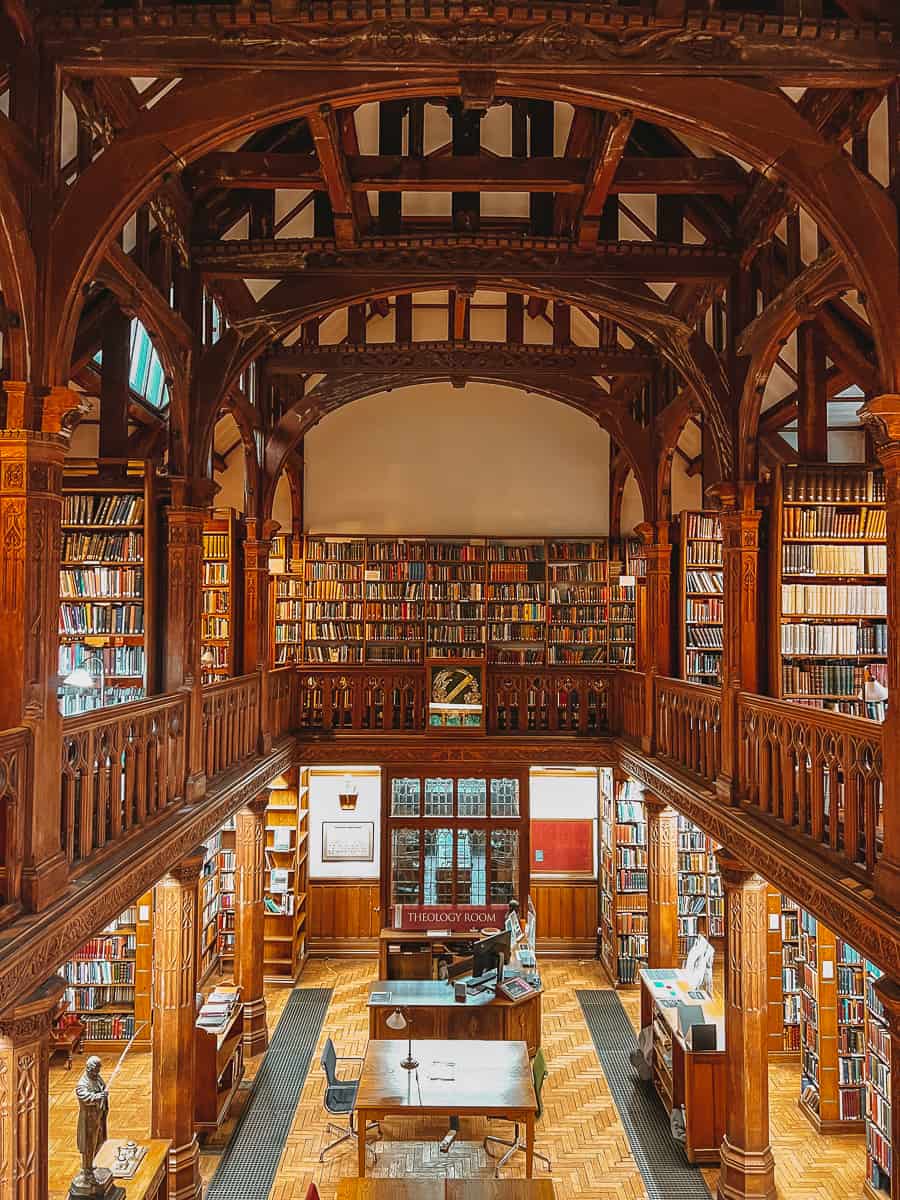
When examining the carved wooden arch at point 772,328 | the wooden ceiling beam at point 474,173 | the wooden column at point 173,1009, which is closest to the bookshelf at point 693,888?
the carved wooden arch at point 772,328

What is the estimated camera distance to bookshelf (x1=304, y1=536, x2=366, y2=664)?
12.8 metres

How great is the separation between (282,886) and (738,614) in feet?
23.6

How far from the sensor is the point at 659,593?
9656 millimetres

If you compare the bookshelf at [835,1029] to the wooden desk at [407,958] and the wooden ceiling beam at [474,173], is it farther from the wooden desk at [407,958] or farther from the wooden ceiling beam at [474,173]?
the wooden ceiling beam at [474,173]

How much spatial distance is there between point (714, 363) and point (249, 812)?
6117mm

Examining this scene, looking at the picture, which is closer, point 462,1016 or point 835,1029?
point 835,1029

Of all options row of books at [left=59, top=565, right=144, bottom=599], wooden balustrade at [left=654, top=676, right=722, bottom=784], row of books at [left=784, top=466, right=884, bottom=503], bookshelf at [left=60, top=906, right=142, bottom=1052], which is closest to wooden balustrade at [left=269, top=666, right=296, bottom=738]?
bookshelf at [left=60, top=906, right=142, bottom=1052]

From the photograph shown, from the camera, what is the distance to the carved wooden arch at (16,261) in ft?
13.4

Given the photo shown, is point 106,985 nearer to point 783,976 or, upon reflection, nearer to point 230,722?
point 230,722

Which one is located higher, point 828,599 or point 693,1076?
point 828,599

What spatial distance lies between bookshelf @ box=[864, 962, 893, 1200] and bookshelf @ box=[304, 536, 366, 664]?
7.60 metres

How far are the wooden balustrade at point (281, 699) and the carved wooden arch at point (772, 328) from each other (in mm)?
5121

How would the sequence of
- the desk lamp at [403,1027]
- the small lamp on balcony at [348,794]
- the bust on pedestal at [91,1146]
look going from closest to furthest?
1. the bust on pedestal at [91,1146]
2. the desk lamp at [403,1027]
3. the small lamp on balcony at [348,794]

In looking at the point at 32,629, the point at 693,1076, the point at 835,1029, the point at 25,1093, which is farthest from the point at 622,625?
the point at 25,1093
